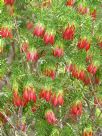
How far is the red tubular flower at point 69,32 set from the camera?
16.6 feet

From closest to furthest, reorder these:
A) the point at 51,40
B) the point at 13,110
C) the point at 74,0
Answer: the point at 51,40 < the point at 74,0 < the point at 13,110

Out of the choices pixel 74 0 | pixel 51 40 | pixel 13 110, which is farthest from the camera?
pixel 13 110

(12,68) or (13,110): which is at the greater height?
(12,68)

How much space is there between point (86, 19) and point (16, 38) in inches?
42.1

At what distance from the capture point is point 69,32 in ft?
16.6

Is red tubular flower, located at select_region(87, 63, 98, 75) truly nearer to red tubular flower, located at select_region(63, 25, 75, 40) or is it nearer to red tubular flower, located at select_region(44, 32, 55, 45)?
red tubular flower, located at select_region(63, 25, 75, 40)

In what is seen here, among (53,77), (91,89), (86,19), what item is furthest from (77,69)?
(91,89)

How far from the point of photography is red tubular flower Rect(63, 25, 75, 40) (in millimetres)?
5066

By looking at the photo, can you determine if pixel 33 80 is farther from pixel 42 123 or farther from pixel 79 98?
pixel 42 123

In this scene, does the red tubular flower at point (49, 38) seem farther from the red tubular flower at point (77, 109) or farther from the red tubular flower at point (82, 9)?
the red tubular flower at point (77, 109)

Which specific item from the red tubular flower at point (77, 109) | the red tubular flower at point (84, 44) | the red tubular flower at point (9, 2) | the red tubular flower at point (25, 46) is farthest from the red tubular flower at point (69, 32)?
the red tubular flower at point (77, 109)

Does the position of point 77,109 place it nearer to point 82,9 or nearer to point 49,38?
point 49,38

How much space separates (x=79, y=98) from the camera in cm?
564

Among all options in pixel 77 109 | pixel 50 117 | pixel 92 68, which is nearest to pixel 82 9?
pixel 92 68
